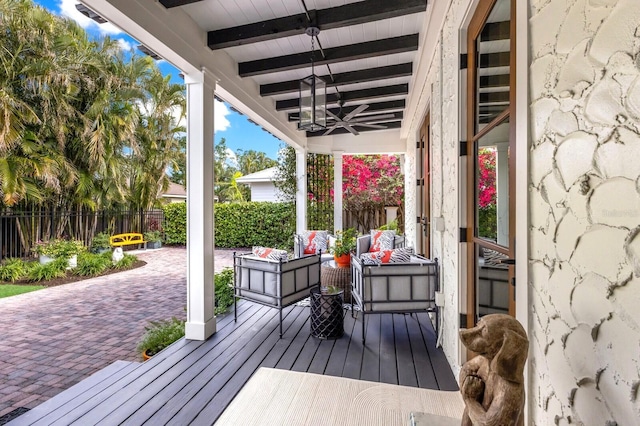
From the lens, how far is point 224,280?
425 centimetres

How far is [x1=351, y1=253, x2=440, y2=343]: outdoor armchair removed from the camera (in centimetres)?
301

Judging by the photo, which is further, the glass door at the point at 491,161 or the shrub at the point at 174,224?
the shrub at the point at 174,224

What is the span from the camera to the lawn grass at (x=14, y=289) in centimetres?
590

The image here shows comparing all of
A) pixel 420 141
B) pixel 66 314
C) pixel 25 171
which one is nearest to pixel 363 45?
pixel 420 141

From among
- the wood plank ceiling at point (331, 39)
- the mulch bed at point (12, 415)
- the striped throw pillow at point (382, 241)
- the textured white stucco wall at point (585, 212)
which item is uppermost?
the wood plank ceiling at point (331, 39)

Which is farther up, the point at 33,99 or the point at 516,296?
the point at 33,99

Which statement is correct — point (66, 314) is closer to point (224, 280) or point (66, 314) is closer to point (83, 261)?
point (224, 280)

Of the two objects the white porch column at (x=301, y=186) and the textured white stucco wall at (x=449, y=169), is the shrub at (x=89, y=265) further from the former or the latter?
the textured white stucco wall at (x=449, y=169)

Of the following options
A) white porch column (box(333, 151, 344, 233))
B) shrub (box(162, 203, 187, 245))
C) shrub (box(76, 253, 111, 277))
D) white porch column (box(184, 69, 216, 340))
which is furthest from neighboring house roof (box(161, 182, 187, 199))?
white porch column (box(184, 69, 216, 340))

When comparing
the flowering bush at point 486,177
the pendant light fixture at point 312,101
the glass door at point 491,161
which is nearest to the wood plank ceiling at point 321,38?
the pendant light fixture at point 312,101

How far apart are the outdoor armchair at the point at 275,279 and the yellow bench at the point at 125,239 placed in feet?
25.7

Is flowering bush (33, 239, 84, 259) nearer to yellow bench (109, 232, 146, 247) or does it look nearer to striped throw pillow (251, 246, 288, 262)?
A: yellow bench (109, 232, 146, 247)

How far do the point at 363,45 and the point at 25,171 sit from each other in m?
7.37

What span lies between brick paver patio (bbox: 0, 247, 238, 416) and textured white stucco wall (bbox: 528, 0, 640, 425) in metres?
3.35
